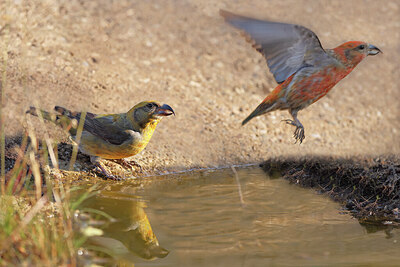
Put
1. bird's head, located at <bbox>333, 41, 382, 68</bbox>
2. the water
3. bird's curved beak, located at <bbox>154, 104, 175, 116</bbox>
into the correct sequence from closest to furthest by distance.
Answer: the water
bird's head, located at <bbox>333, 41, 382, 68</bbox>
bird's curved beak, located at <bbox>154, 104, 175, 116</bbox>

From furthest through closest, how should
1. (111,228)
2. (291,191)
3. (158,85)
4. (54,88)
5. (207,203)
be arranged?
(158,85) → (54,88) → (291,191) → (207,203) → (111,228)

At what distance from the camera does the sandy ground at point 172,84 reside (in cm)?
777

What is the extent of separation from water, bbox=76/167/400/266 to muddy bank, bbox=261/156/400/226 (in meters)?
0.18

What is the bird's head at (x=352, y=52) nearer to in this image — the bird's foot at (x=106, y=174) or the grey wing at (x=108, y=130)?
the grey wing at (x=108, y=130)

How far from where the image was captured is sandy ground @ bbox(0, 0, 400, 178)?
7766 mm

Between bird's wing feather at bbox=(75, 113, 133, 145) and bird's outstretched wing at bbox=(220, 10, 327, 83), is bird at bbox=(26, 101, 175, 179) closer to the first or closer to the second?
bird's wing feather at bbox=(75, 113, 133, 145)

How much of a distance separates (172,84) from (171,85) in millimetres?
46

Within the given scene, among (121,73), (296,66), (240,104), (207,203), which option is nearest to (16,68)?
(121,73)

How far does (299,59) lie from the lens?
215 inches

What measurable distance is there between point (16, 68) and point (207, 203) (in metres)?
3.95

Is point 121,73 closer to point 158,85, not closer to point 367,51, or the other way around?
point 158,85

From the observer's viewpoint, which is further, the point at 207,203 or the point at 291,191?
the point at 291,191

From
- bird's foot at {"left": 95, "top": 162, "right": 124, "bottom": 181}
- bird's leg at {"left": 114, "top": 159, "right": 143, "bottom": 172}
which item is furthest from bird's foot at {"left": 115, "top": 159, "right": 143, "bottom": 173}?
bird's foot at {"left": 95, "top": 162, "right": 124, "bottom": 181}

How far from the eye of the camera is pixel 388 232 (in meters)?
5.26
